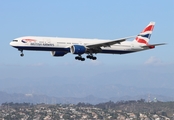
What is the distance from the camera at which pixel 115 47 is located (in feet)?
363

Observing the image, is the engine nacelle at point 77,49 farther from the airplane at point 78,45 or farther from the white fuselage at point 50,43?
the white fuselage at point 50,43

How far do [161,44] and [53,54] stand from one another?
2667 cm

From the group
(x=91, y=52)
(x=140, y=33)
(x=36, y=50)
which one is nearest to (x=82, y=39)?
(x=91, y=52)

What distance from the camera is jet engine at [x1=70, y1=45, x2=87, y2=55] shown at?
102 m

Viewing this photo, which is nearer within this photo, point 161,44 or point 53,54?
point 161,44

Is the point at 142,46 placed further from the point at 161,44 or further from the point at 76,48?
the point at 76,48

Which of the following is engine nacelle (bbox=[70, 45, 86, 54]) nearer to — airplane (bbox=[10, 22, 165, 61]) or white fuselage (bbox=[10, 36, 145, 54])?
airplane (bbox=[10, 22, 165, 61])

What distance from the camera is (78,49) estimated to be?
103 meters

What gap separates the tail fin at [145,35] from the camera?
119662 mm

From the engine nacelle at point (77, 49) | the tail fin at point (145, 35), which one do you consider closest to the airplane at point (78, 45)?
the engine nacelle at point (77, 49)

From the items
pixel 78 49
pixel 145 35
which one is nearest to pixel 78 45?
pixel 78 49

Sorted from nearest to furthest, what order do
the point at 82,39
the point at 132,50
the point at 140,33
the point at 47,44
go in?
the point at 47,44, the point at 82,39, the point at 132,50, the point at 140,33

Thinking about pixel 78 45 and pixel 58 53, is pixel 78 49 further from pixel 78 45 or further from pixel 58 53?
pixel 58 53

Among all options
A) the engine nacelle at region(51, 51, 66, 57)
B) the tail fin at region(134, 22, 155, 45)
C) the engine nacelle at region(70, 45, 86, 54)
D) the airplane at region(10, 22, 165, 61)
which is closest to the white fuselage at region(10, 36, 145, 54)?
the airplane at region(10, 22, 165, 61)
